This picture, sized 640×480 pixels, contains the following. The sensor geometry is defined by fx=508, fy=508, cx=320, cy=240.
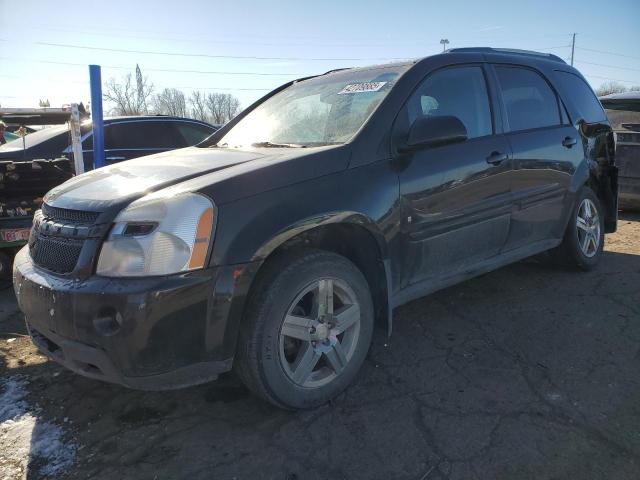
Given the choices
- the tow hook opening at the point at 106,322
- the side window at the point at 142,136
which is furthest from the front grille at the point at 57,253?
the side window at the point at 142,136

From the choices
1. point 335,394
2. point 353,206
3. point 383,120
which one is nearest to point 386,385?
point 335,394

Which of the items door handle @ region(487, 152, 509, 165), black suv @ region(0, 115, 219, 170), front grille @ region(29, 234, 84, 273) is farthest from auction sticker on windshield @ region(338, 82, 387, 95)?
black suv @ region(0, 115, 219, 170)

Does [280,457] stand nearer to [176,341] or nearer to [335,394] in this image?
[335,394]

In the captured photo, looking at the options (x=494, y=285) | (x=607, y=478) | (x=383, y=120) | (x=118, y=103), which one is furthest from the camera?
(x=118, y=103)

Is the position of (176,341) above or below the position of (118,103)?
below

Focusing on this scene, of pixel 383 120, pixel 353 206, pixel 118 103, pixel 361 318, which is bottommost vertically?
pixel 361 318

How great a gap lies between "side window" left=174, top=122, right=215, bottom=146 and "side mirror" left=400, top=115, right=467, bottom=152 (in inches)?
209

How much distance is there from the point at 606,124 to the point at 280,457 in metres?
4.34

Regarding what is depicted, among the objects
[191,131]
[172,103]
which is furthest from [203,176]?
[172,103]

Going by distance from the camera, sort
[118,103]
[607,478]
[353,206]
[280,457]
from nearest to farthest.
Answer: [607,478] → [280,457] → [353,206] → [118,103]

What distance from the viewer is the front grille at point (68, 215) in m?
2.40

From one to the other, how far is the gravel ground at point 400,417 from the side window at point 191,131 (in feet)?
14.5

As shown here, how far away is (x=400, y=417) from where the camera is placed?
8.72 ft

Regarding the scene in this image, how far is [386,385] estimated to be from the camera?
298cm
